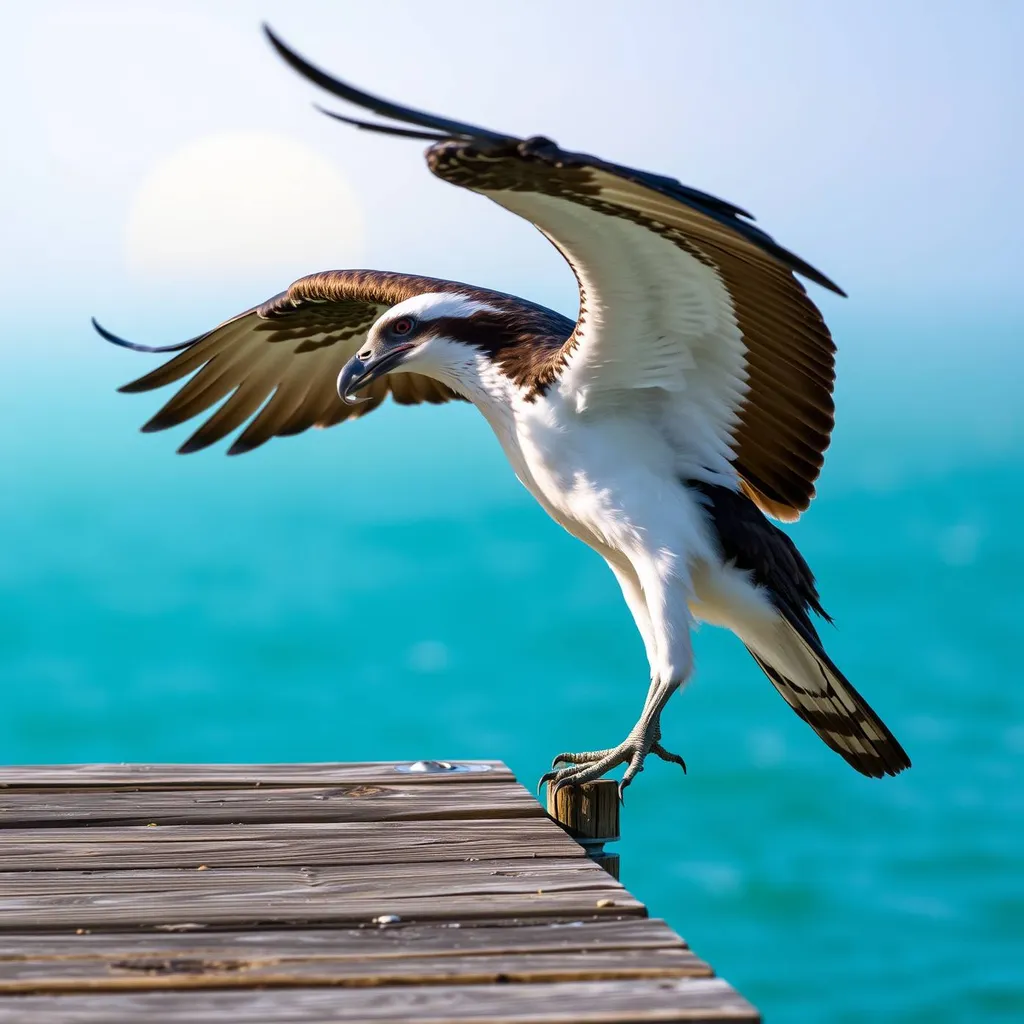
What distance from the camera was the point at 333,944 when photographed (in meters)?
2.19

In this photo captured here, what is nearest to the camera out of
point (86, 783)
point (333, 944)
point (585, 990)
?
point (585, 990)

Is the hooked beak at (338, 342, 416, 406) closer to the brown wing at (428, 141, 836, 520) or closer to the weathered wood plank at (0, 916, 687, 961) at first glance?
the brown wing at (428, 141, 836, 520)

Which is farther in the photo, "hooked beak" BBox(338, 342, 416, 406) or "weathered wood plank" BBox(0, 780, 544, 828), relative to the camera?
"hooked beak" BBox(338, 342, 416, 406)

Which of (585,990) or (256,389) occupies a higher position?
(256,389)

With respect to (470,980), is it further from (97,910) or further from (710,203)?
(710,203)

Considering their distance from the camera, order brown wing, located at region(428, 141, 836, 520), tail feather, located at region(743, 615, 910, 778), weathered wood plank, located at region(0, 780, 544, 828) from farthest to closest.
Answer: tail feather, located at region(743, 615, 910, 778) < weathered wood plank, located at region(0, 780, 544, 828) < brown wing, located at region(428, 141, 836, 520)

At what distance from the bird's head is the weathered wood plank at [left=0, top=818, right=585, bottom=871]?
1.32 metres

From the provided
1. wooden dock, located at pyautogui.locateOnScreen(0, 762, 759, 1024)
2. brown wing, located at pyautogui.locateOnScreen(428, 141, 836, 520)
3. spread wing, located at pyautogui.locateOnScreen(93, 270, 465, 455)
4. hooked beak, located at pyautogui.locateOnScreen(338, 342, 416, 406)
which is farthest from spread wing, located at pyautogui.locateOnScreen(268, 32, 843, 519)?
spread wing, located at pyautogui.locateOnScreen(93, 270, 465, 455)

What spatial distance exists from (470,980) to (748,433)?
2038 millimetres

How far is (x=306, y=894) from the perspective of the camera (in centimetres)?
249

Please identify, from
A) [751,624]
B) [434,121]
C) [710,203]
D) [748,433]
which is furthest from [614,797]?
[434,121]

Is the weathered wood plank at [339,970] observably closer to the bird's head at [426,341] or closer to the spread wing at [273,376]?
the bird's head at [426,341]

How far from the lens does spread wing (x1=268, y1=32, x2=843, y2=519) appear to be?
2717 mm

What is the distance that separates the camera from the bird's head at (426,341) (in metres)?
3.78
